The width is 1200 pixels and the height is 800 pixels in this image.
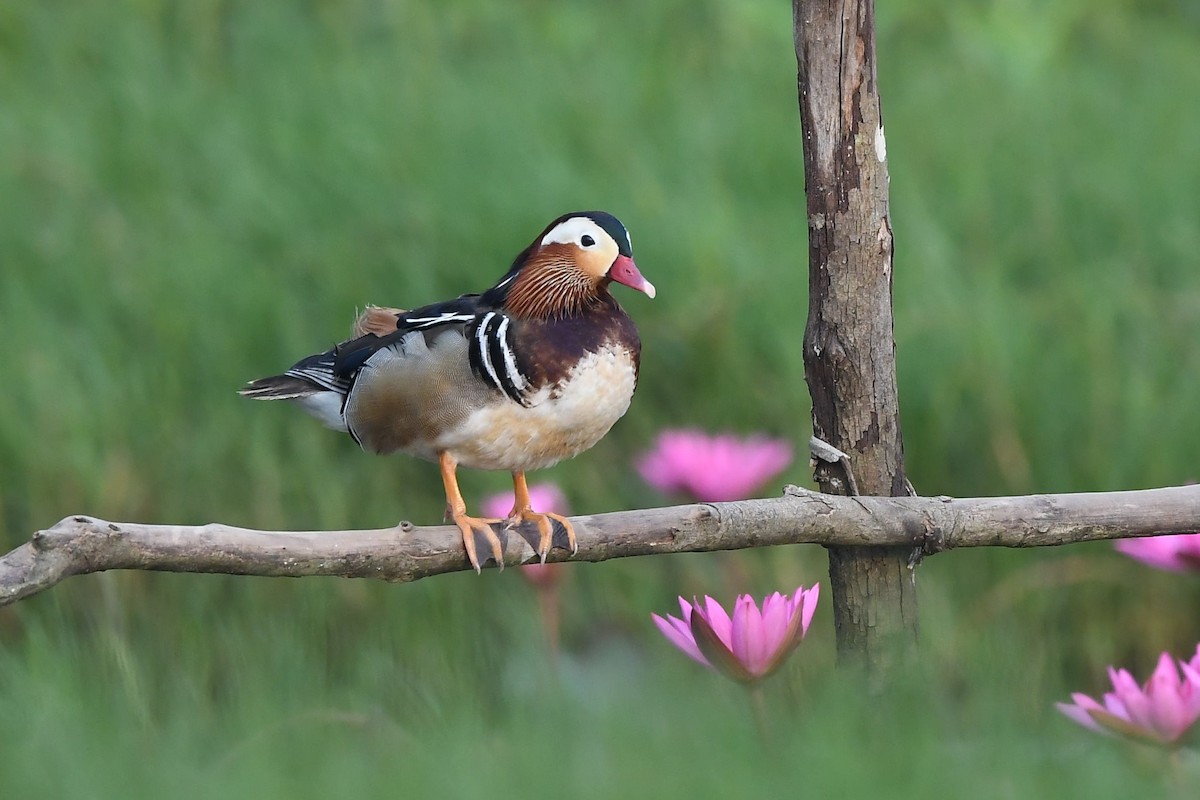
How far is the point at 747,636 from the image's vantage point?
6.03ft

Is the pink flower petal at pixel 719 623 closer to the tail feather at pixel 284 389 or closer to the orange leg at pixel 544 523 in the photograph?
the orange leg at pixel 544 523

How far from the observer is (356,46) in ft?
20.6

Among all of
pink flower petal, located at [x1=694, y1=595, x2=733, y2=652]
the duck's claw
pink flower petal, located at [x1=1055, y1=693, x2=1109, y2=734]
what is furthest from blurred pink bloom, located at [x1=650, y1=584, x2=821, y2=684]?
the duck's claw

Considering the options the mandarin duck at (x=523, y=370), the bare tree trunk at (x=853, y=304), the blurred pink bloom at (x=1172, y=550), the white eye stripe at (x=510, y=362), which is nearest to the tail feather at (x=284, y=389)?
the mandarin duck at (x=523, y=370)

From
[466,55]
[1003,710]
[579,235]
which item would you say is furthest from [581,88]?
[1003,710]

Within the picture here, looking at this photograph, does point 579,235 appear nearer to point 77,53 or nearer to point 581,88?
point 581,88

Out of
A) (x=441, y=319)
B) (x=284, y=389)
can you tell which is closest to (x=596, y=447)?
(x=284, y=389)

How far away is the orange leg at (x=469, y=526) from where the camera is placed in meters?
2.32

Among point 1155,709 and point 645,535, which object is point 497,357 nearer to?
point 645,535

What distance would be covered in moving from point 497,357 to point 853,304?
0.52 meters

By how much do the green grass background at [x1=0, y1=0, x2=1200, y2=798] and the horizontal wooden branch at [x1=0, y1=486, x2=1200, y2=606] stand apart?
176mm

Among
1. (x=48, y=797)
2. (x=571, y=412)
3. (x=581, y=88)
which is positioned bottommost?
(x=48, y=797)

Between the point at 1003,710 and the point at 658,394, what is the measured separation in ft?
7.66

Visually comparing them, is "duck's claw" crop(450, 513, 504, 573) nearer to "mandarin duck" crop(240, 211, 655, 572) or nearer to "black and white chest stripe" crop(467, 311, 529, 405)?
"mandarin duck" crop(240, 211, 655, 572)
